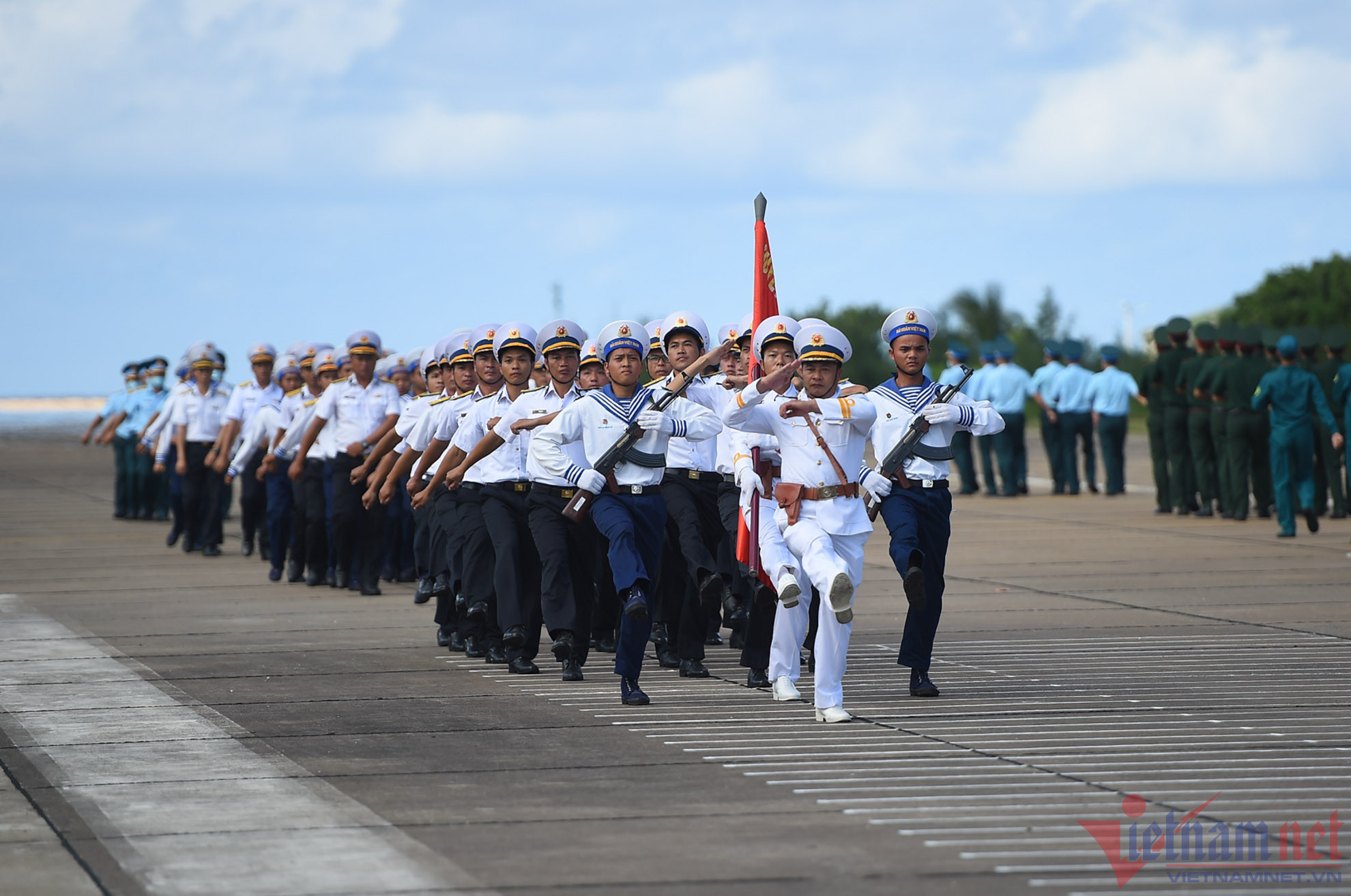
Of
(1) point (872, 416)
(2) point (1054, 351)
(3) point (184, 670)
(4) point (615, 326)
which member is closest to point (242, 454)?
(3) point (184, 670)

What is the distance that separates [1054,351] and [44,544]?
14.5 meters

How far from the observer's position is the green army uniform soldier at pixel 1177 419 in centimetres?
2270

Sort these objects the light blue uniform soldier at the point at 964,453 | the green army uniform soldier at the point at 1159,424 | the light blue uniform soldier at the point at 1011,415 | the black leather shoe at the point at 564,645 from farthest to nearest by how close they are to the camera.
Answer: the light blue uniform soldier at the point at 964,453 → the light blue uniform soldier at the point at 1011,415 → the green army uniform soldier at the point at 1159,424 → the black leather shoe at the point at 564,645

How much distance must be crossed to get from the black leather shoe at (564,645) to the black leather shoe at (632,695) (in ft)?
2.54

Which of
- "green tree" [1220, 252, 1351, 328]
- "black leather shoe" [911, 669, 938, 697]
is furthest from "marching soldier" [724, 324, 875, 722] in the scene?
"green tree" [1220, 252, 1351, 328]

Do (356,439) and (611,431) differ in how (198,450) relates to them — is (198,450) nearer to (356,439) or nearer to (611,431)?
(356,439)

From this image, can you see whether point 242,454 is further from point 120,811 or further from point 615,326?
point 120,811

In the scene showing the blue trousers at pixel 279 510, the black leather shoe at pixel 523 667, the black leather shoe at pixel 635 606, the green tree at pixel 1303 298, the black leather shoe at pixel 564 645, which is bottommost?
the black leather shoe at pixel 523 667

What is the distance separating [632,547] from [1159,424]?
15.1 m

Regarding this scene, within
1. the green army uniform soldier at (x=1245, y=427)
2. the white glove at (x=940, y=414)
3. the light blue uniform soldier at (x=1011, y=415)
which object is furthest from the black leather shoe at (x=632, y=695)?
the light blue uniform soldier at (x=1011, y=415)

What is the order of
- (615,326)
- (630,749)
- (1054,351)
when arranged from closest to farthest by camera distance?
1. (630,749)
2. (615,326)
3. (1054,351)

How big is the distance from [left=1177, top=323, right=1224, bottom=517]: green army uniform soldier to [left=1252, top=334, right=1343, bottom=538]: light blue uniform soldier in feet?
7.83

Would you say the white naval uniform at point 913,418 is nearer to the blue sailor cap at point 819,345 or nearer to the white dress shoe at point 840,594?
the blue sailor cap at point 819,345

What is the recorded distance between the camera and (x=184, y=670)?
430 inches
